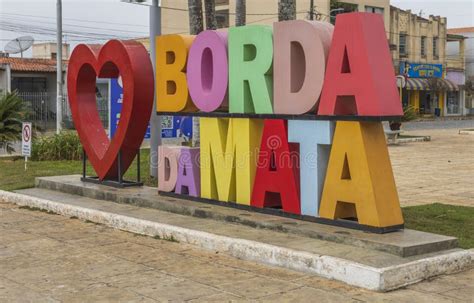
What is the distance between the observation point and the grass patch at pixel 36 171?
47.4 feet

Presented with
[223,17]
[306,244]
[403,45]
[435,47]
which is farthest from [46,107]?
[435,47]

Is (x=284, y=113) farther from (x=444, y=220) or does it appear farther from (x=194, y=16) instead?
(x=194, y=16)

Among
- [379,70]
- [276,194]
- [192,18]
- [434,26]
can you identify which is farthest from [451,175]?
[434,26]

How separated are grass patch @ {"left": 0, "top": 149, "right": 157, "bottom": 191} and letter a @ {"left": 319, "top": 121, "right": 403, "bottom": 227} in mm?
6216

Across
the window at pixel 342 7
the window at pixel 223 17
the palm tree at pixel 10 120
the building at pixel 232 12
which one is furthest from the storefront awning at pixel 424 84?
the palm tree at pixel 10 120

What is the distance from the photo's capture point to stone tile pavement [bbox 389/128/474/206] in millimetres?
12852

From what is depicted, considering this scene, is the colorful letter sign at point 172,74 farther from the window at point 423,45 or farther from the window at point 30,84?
the window at point 423,45

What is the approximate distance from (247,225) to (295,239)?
111 cm

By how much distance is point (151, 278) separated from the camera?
→ 7227 millimetres

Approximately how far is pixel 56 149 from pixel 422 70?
47.9m

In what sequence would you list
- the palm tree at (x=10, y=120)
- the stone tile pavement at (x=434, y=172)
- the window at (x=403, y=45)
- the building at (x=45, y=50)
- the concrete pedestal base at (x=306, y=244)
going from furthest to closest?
the building at (x=45, y=50)
the window at (x=403, y=45)
the palm tree at (x=10, y=120)
the stone tile pavement at (x=434, y=172)
the concrete pedestal base at (x=306, y=244)

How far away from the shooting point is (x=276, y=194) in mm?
9734

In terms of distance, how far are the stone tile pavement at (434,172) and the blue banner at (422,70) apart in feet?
106

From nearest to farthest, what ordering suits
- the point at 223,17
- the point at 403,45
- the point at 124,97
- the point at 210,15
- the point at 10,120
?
the point at 124,97 → the point at 210,15 → the point at 10,120 → the point at 223,17 → the point at 403,45
